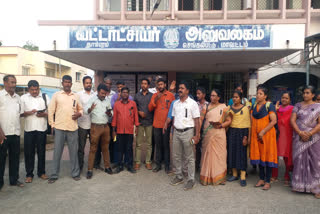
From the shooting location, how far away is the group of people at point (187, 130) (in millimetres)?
3648

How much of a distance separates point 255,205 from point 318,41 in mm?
6372

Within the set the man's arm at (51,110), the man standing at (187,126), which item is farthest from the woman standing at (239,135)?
the man's arm at (51,110)

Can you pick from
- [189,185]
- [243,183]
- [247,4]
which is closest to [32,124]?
[189,185]

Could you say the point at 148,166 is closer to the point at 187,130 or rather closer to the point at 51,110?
the point at 187,130

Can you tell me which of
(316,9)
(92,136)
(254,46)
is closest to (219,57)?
(254,46)

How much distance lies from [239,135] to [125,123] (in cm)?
217

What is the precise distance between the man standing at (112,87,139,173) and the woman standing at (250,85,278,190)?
2.25 meters

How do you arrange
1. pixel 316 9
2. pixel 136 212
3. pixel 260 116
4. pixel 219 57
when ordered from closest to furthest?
pixel 136 212
pixel 260 116
pixel 219 57
pixel 316 9

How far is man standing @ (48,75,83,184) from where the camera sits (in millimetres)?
4082

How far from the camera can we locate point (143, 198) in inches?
135

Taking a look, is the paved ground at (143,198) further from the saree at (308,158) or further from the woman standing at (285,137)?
the woman standing at (285,137)

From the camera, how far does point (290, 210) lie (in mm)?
3068

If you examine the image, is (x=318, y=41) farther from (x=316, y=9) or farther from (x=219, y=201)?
(x=219, y=201)

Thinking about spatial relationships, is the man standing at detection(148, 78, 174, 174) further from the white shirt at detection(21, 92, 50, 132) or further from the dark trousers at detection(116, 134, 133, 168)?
the white shirt at detection(21, 92, 50, 132)
